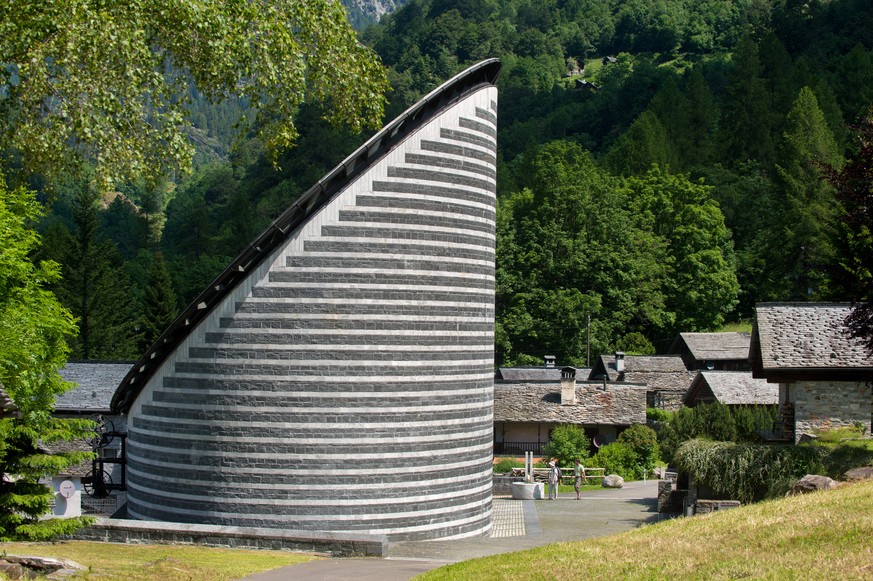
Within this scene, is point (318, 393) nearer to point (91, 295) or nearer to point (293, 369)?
point (293, 369)

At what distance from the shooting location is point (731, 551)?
44.7ft

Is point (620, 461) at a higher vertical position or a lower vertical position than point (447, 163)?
lower

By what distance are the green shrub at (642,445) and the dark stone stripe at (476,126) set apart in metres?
23.3

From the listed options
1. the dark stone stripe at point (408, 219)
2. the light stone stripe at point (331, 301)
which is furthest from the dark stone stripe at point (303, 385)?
the dark stone stripe at point (408, 219)

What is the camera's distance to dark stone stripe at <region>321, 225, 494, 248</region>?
2284 centimetres

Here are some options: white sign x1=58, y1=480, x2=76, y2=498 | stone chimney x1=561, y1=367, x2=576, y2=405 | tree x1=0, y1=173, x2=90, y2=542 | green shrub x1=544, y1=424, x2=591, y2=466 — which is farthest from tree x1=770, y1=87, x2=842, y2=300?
white sign x1=58, y1=480, x2=76, y2=498

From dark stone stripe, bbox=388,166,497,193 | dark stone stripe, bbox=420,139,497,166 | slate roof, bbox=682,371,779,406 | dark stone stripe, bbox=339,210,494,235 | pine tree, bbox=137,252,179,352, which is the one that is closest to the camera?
dark stone stripe, bbox=339,210,494,235

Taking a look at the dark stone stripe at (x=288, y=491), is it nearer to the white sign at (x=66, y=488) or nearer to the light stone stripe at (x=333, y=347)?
the white sign at (x=66, y=488)

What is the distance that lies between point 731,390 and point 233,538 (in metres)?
31.5

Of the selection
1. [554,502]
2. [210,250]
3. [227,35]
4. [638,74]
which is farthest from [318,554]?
[638,74]

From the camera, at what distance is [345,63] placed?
61.5 feet

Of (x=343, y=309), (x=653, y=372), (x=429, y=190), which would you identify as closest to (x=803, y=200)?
(x=653, y=372)

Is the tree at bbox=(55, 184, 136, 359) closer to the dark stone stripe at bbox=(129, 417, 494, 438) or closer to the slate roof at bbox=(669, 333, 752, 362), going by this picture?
the slate roof at bbox=(669, 333, 752, 362)

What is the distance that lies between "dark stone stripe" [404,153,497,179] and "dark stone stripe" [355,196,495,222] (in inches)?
33.5
